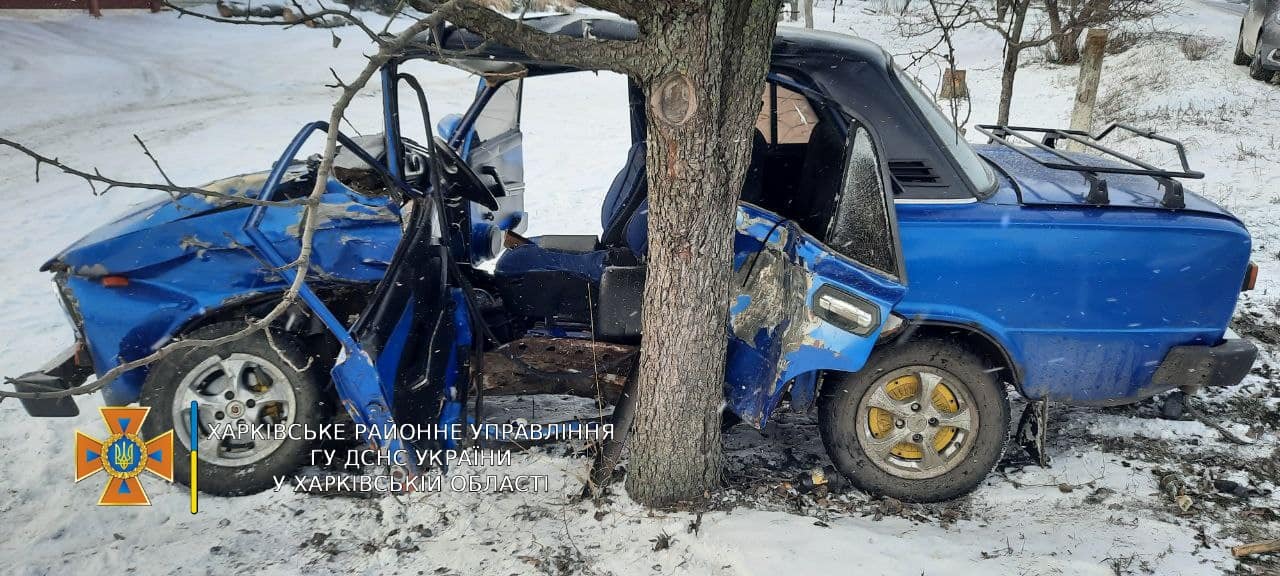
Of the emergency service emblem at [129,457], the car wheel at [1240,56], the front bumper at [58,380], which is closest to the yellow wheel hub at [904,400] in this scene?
the emergency service emblem at [129,457]

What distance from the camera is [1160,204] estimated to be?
135 inches

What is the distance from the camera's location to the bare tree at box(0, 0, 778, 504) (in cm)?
265

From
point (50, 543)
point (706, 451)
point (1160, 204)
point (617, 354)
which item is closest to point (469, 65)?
point (617, 354)

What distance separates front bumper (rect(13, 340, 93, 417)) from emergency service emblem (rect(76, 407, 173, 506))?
0.15 metres

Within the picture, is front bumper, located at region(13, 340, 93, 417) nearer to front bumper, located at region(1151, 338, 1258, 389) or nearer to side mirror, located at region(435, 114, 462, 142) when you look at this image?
side mirror, located at region(435, 114, 462, 142)

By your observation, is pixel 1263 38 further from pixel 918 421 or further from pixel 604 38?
pixel 604 38

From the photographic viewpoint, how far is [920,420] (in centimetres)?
352

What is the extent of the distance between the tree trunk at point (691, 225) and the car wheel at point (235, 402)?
1.52 m

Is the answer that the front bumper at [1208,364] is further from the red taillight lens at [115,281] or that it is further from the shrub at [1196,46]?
the shrub at [1196,46]

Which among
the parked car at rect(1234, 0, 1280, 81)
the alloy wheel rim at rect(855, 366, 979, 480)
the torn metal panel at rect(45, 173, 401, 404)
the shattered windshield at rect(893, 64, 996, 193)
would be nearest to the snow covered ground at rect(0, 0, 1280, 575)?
the alloy wheel rim at rect(855, 366, 979, 480)

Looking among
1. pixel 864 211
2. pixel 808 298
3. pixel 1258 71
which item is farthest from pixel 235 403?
pixel 1258 71

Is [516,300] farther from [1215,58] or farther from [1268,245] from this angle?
[1215,58]

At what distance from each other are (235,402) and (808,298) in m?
2.52

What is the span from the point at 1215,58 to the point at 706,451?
48.1 feet
